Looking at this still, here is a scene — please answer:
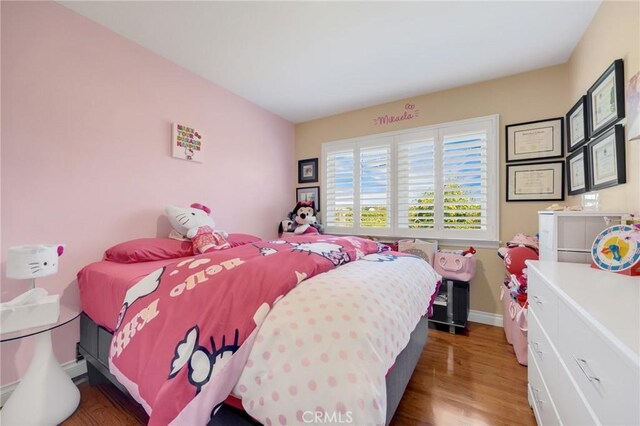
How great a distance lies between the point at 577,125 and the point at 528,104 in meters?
0.54

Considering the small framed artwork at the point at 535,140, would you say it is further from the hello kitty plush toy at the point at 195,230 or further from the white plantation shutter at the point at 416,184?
the hello kitty plush toy at the point at 195,230

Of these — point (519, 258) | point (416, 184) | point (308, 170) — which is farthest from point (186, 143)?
point (519, 258)

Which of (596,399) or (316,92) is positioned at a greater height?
(316,92)

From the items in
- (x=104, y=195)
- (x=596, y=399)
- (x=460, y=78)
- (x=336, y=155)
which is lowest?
(x=596, y=399)

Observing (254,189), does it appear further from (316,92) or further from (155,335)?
(155,335)

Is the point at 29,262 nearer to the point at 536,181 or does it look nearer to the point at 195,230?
the point at 195,230

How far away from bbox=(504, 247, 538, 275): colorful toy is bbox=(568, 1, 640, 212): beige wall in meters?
0.52

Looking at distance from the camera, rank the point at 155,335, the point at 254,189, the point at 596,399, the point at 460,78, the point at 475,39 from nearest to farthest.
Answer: the point at 596,399
the point at 155,335
the point at 475,39
the point at 460,78
the point at 254,189

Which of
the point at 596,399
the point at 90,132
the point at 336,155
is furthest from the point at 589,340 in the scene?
the point at 336,155

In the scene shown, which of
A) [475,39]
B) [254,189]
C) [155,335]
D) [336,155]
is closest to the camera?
[155,335]

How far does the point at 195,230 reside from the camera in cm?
209

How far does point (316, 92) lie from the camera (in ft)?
9.45

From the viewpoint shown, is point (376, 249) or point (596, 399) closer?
point (596, 399)

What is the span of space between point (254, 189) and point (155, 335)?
7.64ft
